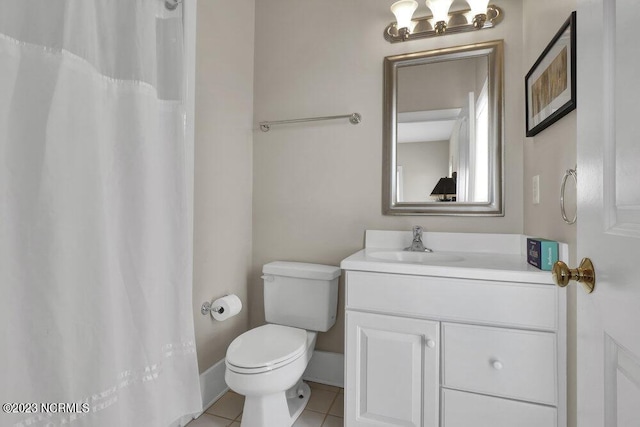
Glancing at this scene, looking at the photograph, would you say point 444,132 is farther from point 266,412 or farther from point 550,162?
point 266,412

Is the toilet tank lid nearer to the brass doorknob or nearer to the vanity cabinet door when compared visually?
the vanity cabinet door

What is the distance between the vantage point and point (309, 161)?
1935mm

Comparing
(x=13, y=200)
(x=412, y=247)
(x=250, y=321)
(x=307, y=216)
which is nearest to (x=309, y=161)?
(x=307, y=216)

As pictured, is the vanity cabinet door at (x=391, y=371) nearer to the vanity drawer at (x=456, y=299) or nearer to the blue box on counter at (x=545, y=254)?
the vanity drawer at (x=456, y=299)

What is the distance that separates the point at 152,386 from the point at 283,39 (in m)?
2.02

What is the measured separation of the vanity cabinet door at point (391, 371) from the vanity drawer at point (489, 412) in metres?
0.06

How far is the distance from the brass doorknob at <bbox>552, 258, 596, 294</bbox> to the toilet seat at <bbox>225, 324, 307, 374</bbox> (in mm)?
1085

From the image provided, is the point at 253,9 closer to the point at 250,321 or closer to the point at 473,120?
the point at 473,120

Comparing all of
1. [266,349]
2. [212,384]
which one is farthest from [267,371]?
[212,384]

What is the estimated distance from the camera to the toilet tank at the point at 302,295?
168cm

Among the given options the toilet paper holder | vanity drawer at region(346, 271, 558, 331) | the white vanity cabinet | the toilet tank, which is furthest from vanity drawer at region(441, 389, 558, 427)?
the toilet paper holder

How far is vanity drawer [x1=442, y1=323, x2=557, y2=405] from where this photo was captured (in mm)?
1096

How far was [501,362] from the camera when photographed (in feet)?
3.75

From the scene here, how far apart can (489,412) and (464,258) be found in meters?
0.63
